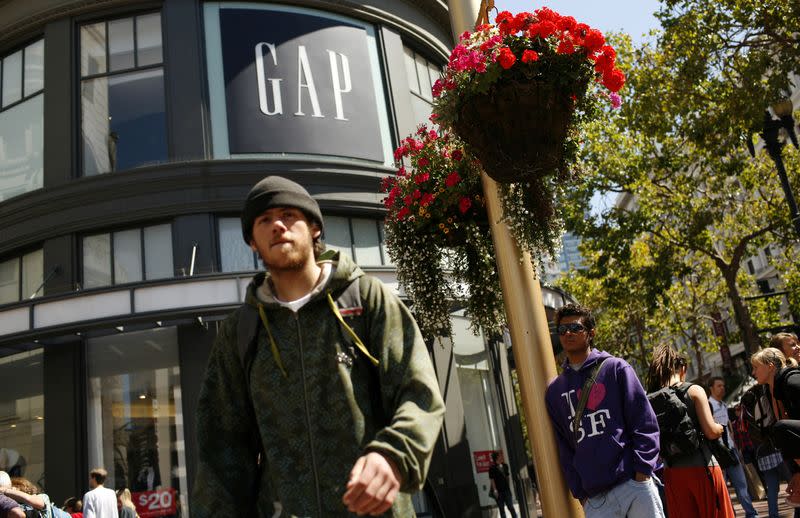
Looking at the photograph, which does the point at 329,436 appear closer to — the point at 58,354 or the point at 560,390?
the point at 560,390

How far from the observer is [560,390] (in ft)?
18.0

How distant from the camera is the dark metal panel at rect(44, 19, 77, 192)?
1669 cm

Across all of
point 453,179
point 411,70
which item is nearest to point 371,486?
point 453,179

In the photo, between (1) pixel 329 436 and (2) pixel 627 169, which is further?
(2) pixel 627 169

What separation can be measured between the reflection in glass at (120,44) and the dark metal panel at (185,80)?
889mm

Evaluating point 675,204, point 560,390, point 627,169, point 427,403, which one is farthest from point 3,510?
point 675,204

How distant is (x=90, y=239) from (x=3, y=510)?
8.27 m

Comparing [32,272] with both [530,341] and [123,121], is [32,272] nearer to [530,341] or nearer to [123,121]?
[123,121]

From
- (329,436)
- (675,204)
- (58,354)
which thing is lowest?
(329,436)

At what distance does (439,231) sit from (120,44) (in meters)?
12.5

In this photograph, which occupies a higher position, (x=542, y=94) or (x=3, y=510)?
(x=542, y=94)

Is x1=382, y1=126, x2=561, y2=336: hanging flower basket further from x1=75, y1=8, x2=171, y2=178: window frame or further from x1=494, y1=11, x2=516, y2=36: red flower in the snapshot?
x1=75, y1=8, x2=171, y2=178: window frame

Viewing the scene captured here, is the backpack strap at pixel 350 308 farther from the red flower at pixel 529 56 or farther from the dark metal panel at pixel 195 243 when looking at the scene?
the dark metal panel at pixel 195 243

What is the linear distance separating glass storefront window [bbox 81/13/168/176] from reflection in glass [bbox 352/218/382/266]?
168 inches
